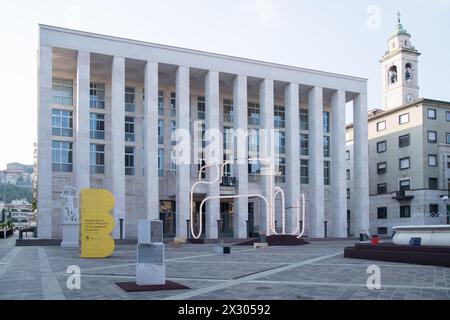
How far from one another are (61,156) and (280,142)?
24.9m

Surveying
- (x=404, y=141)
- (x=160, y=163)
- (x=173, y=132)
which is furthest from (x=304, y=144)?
(x=160, y=163)

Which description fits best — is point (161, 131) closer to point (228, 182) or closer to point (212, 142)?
point (212, 142)

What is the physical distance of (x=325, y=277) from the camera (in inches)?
620

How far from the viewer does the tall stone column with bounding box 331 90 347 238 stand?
56188 mm

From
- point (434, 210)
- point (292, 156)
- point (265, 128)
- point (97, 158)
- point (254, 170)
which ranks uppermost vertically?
point (265, 128)

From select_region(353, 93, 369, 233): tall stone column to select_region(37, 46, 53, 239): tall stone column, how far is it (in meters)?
33.6

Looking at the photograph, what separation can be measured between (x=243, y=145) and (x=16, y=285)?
→ 4048 centimetres

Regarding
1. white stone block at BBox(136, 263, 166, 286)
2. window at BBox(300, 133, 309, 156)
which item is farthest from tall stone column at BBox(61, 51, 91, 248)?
white stone block at BBox(136, 263, 166, 286)

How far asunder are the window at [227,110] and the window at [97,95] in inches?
541

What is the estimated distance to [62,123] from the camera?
50312mm

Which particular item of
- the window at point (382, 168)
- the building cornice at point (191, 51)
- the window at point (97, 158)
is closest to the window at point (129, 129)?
the window at point (97, 158)
